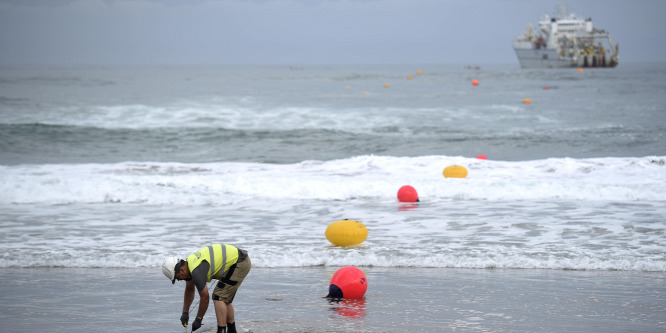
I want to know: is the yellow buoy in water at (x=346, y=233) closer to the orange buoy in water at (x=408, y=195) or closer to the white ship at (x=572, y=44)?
the orange buoy in water at (x=408, y=195)

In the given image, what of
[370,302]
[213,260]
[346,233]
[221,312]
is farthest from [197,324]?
[346,233]

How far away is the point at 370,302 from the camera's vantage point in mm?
7316

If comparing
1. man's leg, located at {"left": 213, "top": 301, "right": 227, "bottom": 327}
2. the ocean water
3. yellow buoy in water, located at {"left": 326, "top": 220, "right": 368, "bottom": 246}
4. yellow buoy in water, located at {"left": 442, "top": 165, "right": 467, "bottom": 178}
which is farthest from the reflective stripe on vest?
yellow buoy in water, located at {"left": 442, "top": 165, "right": 467, "bottom": 178}

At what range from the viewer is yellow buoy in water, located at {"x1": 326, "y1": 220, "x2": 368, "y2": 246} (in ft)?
32.3

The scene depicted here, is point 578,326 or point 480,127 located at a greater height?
point 480,127

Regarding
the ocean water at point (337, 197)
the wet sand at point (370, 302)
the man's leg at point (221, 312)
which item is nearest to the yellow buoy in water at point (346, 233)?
the ocean water at point (337, 197)

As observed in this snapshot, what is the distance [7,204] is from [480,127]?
25.2 metres

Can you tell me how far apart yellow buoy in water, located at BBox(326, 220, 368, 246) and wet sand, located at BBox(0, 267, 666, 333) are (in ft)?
2.79

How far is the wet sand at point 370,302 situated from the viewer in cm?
648

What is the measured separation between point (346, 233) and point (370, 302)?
2573mm

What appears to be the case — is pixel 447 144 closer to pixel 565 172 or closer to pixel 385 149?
pixel 385 149

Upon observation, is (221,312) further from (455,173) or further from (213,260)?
(455,173)

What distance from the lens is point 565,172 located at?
61.4 ft

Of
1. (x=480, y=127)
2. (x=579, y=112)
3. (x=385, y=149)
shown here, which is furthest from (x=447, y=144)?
(x=579, y=112)
